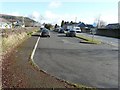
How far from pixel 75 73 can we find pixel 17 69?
8.01 feet

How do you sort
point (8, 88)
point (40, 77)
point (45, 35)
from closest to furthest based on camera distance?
1. point (8, 88)
2. point (40, 77)
3. point (45, 35)

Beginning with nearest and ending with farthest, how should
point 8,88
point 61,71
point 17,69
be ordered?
point 8,88 < point 17,69 < point 61,71

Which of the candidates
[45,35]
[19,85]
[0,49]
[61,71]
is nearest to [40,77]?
[19,85]

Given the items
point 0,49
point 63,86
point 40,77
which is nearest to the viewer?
point 63,86

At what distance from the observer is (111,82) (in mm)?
9078

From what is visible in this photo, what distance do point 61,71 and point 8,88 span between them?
150 inches

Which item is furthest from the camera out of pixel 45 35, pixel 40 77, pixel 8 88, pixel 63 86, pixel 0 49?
pixel 45 35

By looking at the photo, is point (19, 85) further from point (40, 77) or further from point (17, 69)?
point (17, 69)

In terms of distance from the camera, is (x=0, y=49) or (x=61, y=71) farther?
(x=0, y=49)

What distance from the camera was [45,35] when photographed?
48.0 meters

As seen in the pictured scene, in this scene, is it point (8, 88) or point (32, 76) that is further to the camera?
point (32, 76)

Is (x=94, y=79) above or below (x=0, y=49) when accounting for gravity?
below

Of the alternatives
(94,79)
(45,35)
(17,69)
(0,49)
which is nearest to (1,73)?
(17,69)

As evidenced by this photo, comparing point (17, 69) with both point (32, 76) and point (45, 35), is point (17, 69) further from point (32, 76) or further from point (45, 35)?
point (45, 35)
